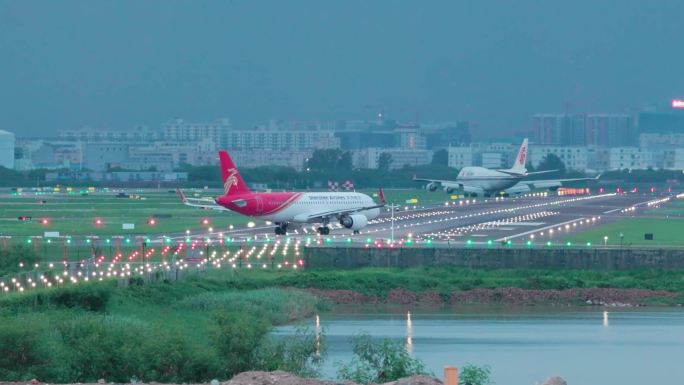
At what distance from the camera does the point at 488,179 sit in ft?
465

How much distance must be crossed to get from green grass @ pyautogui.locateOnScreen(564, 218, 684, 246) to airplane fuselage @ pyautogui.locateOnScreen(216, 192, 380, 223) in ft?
40.3

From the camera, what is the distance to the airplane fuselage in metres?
75.6

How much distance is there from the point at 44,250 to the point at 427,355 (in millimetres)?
28144

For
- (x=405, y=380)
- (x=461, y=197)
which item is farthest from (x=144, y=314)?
(x=461, y=197)

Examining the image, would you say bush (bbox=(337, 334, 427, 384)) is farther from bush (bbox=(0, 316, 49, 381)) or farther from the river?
bush (bbox=(0, 316, 49, 381))

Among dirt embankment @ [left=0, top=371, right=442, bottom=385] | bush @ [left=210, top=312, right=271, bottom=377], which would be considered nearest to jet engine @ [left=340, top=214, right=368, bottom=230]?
bush @ [left=210, top=312, right=271, bottom=377]

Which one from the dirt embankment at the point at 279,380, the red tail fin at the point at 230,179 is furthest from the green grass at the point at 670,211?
the dirt embankment at the point at 279,380

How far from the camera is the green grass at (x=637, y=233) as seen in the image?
239 feet

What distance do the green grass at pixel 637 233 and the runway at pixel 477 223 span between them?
4.57 ft

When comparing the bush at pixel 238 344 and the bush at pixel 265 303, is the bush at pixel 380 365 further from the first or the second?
the bush at pixel 265 303

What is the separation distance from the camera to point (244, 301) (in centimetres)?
4744

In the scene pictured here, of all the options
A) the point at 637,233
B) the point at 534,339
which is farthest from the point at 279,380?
the point at 637,233

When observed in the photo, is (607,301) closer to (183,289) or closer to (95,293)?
(183,289)

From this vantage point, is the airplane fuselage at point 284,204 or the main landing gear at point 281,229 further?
the main landing gear at point 281,229
